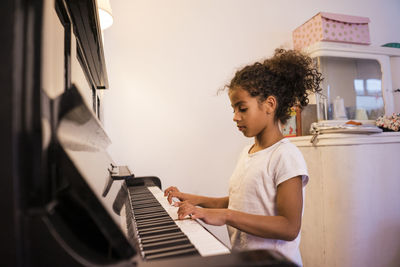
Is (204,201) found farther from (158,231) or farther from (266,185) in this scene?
(158,231)

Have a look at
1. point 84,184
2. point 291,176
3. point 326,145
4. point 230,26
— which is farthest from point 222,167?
point 84,184

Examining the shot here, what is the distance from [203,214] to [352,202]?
1.29m

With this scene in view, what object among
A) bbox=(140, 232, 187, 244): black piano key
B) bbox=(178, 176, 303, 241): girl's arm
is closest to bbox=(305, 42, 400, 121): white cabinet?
bbox=(178, 176, 303, 241): girl's arm

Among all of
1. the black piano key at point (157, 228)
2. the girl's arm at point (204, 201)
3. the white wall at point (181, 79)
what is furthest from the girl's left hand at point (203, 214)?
the white wall at point (181, 79)

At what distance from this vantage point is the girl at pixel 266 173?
2.48 feet

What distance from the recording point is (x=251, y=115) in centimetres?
101

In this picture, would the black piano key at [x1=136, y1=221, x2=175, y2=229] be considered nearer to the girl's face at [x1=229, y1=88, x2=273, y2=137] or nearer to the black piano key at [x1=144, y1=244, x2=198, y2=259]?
the black piano key at [x1=144, y1=244, x2=198, y2=259]

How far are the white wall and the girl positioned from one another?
898mm

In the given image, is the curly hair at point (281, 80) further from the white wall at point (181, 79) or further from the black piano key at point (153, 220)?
the white wall at point (181, 79)

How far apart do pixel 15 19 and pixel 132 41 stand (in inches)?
72.4

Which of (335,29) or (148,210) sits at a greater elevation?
(335,29)

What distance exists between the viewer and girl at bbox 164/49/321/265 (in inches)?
29.8

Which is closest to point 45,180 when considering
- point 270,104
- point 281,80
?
point 270,104

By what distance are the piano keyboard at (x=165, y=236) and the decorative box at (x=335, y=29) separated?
1.72 meters
